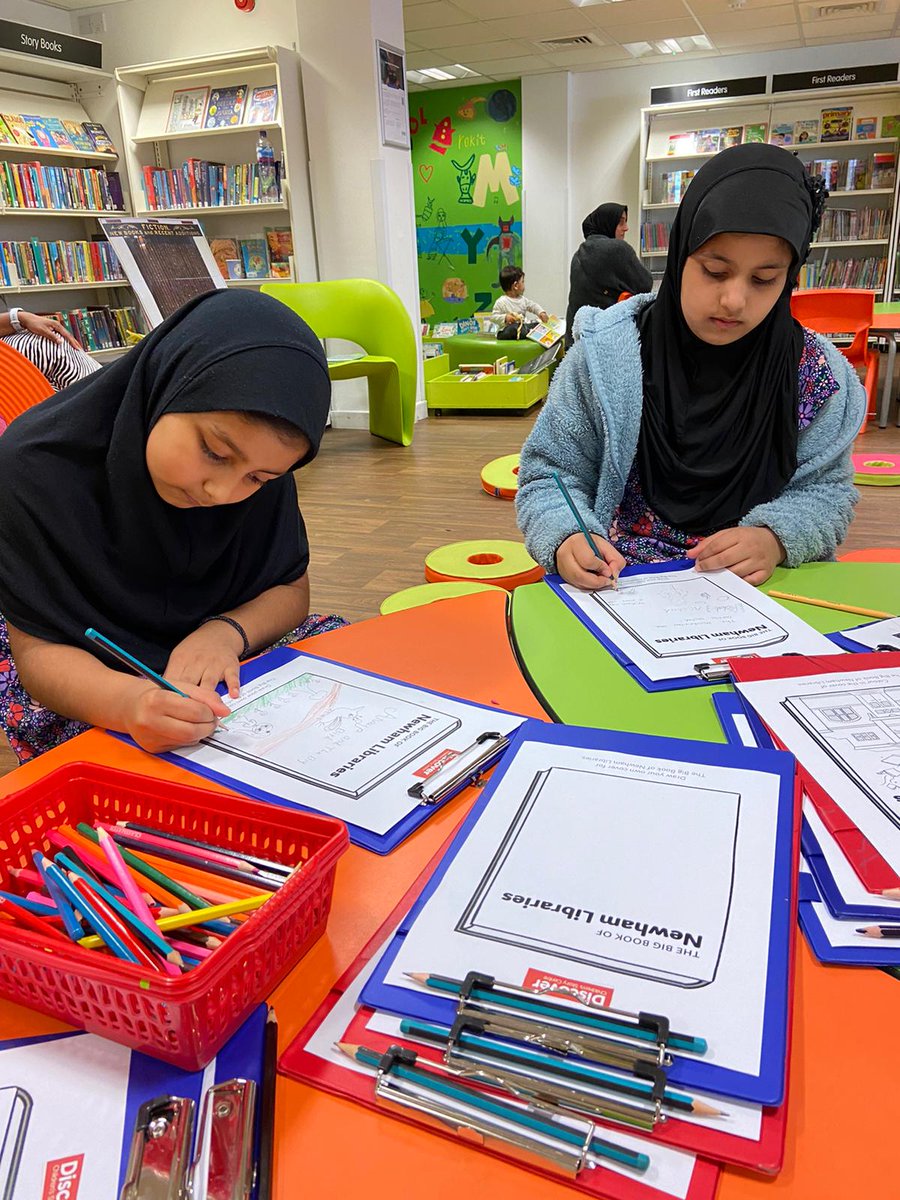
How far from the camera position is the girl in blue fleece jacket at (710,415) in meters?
1.23

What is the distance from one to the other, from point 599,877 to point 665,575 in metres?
0.72

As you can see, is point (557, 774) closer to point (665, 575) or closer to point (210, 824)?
point (210, 824)

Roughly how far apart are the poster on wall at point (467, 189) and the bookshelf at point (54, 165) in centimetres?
386

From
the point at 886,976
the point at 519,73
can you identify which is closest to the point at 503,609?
the point at 886,976

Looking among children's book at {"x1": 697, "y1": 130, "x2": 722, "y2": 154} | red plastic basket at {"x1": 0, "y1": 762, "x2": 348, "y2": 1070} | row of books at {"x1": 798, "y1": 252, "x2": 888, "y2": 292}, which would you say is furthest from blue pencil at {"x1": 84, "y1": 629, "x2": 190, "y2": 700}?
children's book at {"x1": 697, "y1": 130, "x2": 722, "y2": 154}

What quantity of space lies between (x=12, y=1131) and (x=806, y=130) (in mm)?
9029

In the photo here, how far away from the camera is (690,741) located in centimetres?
77

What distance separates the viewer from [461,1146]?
1.44 feet

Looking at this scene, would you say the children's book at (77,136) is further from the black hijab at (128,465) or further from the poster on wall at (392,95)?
the black hijab at (128,465)

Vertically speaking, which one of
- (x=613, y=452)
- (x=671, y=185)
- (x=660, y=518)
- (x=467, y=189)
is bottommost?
(x=660, y=518)

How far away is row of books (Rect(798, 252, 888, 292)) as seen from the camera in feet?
24.7

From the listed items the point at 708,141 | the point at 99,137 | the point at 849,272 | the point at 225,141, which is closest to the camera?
the point at 99,137

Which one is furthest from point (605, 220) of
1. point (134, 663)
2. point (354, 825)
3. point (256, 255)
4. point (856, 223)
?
point (354, 825)

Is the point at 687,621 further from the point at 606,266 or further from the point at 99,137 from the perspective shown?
the point at 99,137
